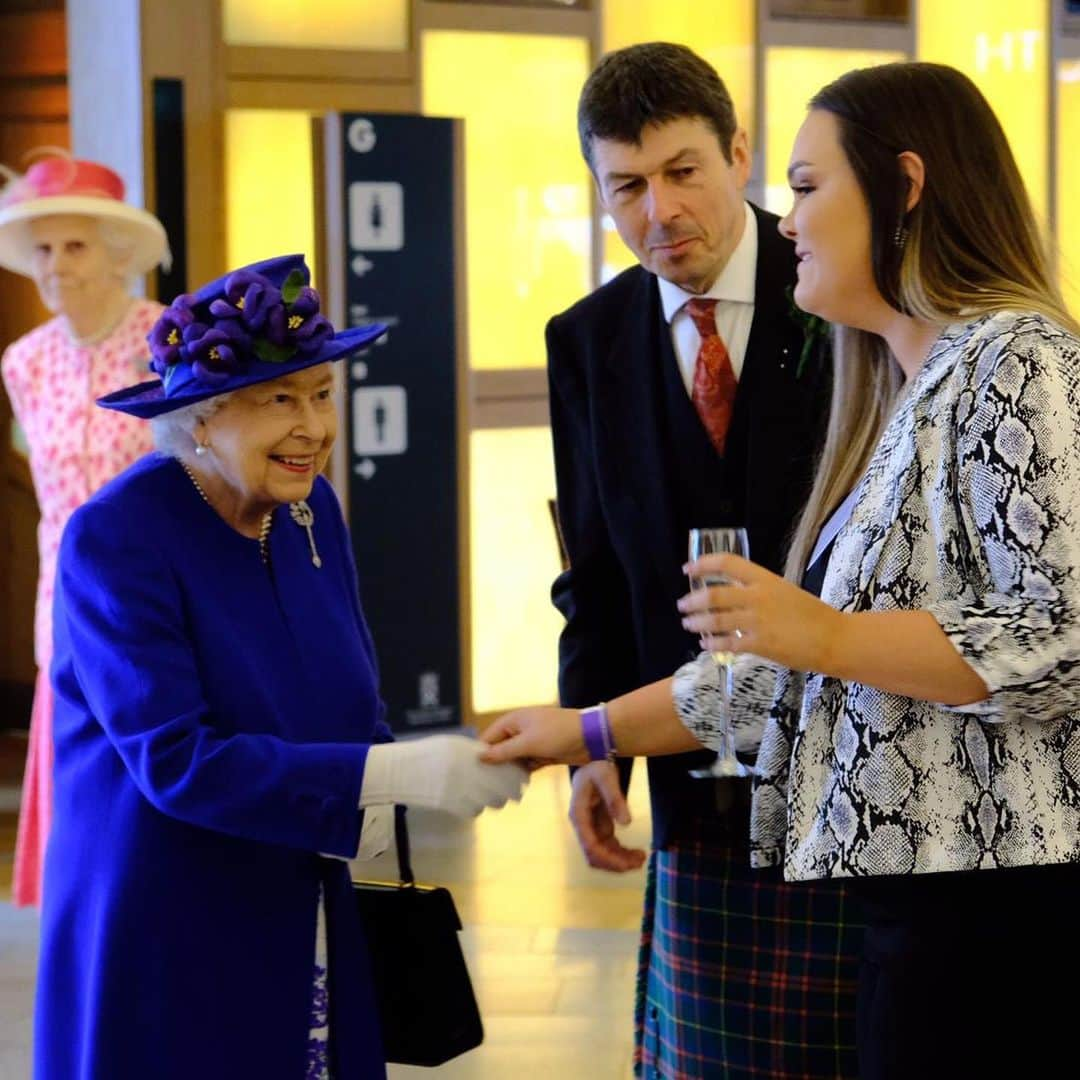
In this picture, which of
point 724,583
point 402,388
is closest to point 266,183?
point 402,388

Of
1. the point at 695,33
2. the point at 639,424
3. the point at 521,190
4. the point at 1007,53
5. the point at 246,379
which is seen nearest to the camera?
the point at 246,379

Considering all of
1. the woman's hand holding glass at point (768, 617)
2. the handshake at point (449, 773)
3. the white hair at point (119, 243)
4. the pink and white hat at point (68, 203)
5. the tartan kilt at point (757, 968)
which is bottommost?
the tartan kilt at point (757, 968)

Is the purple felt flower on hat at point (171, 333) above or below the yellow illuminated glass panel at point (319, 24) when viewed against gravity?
below

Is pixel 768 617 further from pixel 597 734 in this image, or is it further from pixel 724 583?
pixel 597 734

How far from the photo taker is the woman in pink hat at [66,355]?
4.79m

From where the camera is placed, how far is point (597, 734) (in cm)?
239

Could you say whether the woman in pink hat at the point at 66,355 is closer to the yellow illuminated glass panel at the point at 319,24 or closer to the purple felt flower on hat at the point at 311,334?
the yellow illuminated glass panel at the point at 319,24

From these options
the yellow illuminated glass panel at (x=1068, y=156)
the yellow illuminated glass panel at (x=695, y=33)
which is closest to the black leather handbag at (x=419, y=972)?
the yellow illuminated glass panel at (x=695, y=33)

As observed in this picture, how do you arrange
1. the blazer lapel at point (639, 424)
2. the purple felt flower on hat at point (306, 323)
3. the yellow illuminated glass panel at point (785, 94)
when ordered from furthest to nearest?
the yellow illuminated glass panel at point (785, 94), the blazer lapel at point (639, 424), the purple felt flower on hat at point (306, 323)

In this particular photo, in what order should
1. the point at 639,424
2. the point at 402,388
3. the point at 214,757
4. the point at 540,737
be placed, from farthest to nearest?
the point at 402,388
the point at 639,424
the point at 540,737
the point at 214,757

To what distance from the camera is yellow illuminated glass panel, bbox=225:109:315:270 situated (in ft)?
22.7

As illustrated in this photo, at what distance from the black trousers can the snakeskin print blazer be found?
0.05 meters

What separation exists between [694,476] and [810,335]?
26 cm

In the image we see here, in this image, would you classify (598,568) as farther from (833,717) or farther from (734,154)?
(833,717)
